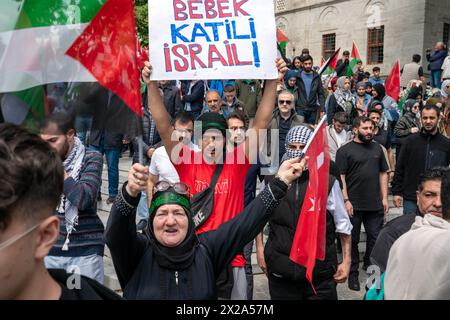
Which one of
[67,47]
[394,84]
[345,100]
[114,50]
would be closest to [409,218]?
[114,50]

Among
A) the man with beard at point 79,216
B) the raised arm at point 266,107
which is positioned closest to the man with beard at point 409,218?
the raised arm at point 266,107

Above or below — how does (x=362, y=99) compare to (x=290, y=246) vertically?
above

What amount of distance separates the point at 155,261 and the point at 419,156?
4544 millimetres

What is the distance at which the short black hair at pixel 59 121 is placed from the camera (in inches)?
103

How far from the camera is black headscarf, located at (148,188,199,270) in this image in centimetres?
257

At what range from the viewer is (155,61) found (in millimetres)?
3592

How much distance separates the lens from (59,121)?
8.71ft

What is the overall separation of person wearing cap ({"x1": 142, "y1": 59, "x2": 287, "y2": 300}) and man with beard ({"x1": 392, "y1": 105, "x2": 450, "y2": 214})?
3.02 m

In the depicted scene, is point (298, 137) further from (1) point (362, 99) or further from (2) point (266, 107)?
(1) point (362, 99)

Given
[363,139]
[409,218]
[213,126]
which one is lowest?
[409,218]

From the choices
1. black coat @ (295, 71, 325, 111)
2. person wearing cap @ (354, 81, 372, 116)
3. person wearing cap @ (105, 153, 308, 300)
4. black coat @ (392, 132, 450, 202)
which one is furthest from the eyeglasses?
person wearing cap @ (354, 81, 372, 116)

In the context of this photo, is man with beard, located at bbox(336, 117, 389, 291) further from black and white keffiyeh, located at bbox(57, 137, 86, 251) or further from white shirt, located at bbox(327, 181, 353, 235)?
black and white keffiyeh, located at bbox(57, 137, 86, 251)
